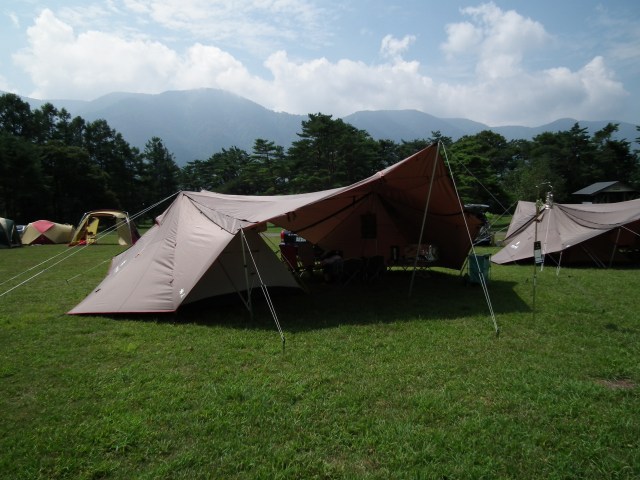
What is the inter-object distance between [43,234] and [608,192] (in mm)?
40434

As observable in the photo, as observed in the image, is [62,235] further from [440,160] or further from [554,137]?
[554,137]

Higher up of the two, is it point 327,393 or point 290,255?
point 290,255

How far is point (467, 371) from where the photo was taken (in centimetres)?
369

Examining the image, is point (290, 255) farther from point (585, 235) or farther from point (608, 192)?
point (608, 192)

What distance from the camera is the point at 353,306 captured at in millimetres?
6172

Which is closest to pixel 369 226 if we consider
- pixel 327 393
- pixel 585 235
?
pixel 585 235

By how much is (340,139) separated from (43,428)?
35.8 meters

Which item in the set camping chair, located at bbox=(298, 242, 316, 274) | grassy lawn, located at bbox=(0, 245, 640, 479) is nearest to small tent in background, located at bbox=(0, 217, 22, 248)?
grassy lawn, located at bbox=(0, 245, 640, 479)

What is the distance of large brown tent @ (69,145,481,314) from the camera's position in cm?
550

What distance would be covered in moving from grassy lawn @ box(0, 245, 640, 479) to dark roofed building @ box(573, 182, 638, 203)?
112ft

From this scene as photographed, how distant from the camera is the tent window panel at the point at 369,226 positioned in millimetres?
9039

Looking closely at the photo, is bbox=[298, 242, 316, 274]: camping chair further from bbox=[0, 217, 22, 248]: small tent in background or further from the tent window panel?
bbox=[0, 217, 22, 248]: small tent in background

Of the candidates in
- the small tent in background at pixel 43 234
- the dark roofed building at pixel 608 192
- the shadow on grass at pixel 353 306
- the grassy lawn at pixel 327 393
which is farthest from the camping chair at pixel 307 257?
the dark roofed building at pixel 608 192

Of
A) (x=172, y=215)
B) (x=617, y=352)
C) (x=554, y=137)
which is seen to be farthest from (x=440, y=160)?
(x=554, y=137)
